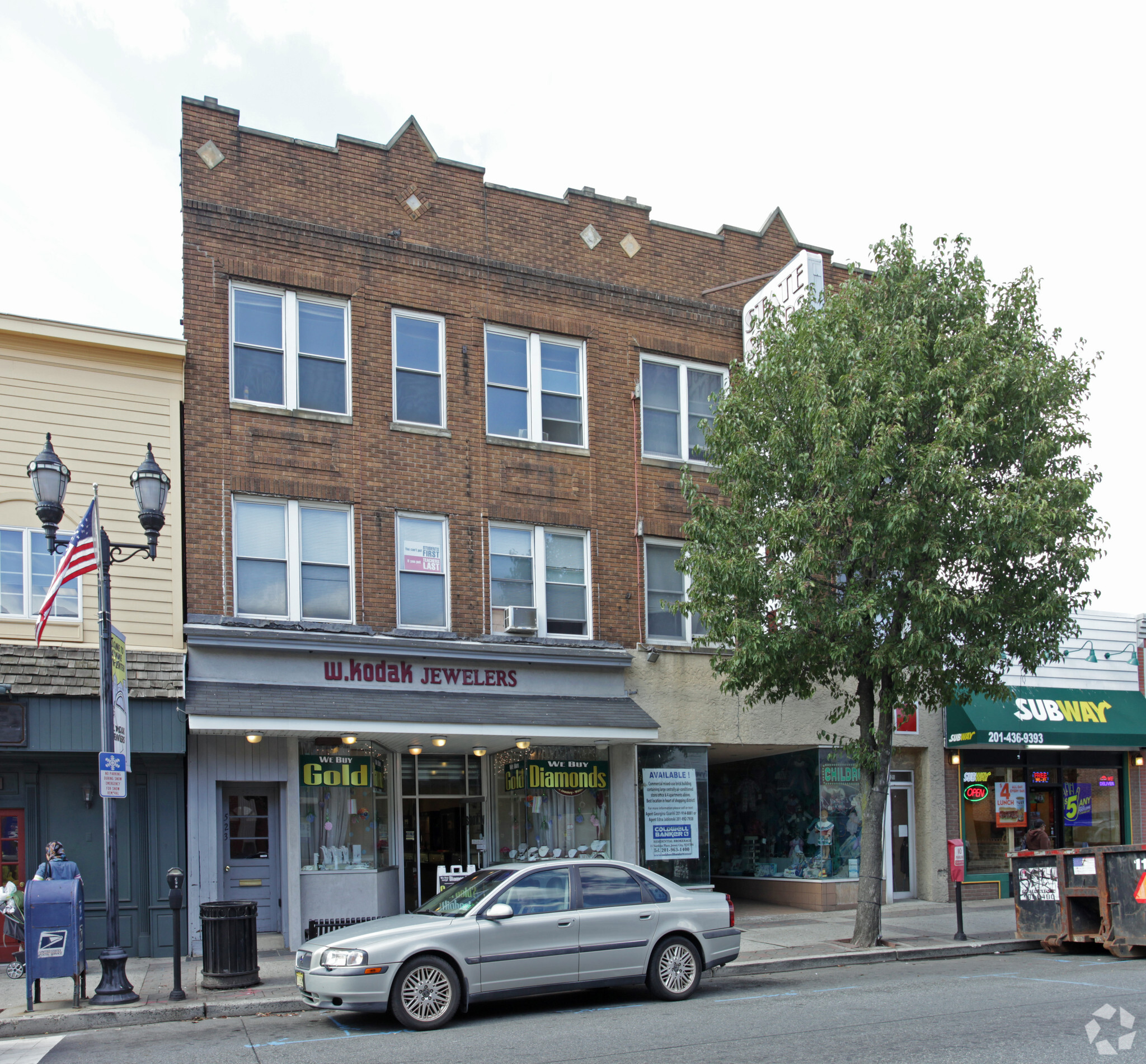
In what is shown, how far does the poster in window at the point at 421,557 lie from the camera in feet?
55.0

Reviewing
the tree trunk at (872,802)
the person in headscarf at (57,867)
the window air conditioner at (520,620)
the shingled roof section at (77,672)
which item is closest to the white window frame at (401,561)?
the window air conditioner at (520,620)

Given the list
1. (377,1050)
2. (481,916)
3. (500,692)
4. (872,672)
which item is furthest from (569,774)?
(377,1050)

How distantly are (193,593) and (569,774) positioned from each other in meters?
6.11

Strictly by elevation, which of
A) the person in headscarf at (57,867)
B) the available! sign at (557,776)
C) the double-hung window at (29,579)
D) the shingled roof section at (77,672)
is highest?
the double-hung window at (29,579)

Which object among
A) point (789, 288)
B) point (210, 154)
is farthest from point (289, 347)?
point (789, 288)

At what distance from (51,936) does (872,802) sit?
9.38 meters

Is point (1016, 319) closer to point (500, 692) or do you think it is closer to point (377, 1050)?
point (500, 692)

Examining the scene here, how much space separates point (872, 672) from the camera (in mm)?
14484

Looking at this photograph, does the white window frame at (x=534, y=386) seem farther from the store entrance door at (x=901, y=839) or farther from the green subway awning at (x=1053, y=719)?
the store entrance door at (x=901, y=839)

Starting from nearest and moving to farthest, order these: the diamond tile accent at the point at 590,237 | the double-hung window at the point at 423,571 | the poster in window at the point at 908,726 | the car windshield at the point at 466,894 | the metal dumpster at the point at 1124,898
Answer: the car windshield at the point at 466,894 < the metal dumpster at the point at 1124,898 < the double-hung window at the point at 423,571 < the diamond tile accent at the point at 590,237 < the poster in window at the point at 908,726

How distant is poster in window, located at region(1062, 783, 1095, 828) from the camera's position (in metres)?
21.2

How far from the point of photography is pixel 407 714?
1530cm

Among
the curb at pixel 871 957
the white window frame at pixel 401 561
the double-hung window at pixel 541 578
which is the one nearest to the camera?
the curb at pixel 871 957

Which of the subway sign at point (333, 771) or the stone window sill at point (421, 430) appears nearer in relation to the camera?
the subway sign at point (333, 771)
